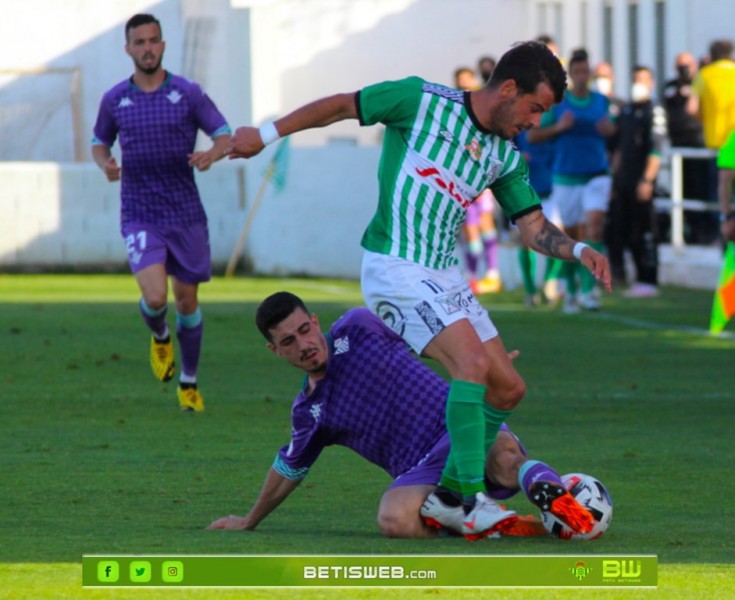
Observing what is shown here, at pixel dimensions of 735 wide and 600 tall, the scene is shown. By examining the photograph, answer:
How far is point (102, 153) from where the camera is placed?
11.8m

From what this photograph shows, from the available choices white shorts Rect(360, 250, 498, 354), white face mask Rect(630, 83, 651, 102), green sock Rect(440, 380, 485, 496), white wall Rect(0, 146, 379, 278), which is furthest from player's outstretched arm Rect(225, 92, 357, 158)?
white wall Rect(0, 146, 379, 278)

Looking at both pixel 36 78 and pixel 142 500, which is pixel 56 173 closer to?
pixel 36 78

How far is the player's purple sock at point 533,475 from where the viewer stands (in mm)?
7289

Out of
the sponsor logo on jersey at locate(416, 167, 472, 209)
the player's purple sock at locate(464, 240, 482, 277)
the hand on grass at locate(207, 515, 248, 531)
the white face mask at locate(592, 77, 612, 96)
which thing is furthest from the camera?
the white face mask at locate(592, 77, 612, 96)

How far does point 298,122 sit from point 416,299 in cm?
82

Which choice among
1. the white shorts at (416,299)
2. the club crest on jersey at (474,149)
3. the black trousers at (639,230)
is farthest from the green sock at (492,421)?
the black trousers at (639,230)

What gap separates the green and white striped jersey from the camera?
25.2ft

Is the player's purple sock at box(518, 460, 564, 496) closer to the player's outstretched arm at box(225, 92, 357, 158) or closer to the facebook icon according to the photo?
the player's outstretched arm at box(225, 92, 357, 158)

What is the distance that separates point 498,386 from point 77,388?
5.89 m

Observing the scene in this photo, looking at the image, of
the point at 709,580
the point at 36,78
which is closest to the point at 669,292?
the point at 36,78

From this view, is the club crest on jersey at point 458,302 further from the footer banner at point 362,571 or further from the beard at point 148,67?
the beard at point 148,67

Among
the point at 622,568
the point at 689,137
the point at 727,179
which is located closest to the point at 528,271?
the point at 689,137

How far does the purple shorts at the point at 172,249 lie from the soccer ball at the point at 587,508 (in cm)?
461

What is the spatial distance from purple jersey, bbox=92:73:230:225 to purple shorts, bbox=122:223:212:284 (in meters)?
0.06
